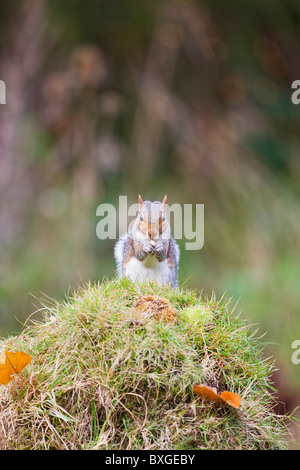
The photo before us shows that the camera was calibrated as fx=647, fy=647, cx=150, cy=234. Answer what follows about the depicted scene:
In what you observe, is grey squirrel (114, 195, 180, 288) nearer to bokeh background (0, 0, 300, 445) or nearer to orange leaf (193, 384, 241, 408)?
orange leaf (193, 384, 241, 408)

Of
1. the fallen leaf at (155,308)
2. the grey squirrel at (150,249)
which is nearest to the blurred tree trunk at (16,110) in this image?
the grey squirrel at (150,249)

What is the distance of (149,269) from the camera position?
3.03 meters

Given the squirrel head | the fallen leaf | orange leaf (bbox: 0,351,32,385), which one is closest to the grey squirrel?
the squirrel head

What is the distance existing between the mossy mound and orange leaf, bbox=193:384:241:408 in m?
0.02

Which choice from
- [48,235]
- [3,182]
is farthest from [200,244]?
[3,182]

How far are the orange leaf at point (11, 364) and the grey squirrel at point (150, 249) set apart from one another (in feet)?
2.83

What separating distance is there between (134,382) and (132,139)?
18.5 ft

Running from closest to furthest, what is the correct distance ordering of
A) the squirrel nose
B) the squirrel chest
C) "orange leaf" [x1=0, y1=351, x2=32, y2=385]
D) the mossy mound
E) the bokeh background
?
the mossy mound < "orange leaf" [x1=0, y1=351, x2=32, y2=385] < the squirrel nose < the squirrel chest < the bokeh background

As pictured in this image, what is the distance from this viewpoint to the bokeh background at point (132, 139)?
265 inches

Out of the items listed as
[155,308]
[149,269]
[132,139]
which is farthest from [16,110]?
[155,308]

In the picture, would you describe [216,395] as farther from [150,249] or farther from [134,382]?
[150,249]

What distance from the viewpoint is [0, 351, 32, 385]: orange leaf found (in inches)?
81.4

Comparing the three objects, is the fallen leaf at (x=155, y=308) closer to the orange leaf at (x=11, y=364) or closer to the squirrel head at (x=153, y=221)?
the orange leaf at (x=11, y=364)
